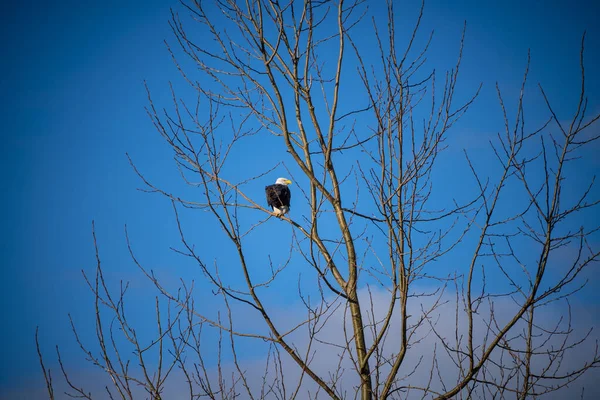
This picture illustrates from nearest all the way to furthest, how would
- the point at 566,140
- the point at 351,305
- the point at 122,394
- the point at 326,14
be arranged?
the point at 122,394 → the point at 566,140 → the point at 351,305 → the point at 326,14

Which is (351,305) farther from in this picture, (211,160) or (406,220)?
(211,160)

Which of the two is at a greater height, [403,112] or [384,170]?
[403,112]

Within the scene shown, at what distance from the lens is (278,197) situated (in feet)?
21.4

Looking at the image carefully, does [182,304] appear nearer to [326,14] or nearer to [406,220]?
[406,220]

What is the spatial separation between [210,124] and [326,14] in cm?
121

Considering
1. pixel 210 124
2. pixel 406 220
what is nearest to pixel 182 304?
pixel 210 124

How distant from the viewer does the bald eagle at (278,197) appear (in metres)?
6.59

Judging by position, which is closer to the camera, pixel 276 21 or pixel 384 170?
pixel 384 170

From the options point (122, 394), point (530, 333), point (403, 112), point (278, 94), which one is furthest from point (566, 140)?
point (122, 394)

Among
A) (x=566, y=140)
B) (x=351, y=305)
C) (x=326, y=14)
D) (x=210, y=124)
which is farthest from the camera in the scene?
(x=326, y=14)

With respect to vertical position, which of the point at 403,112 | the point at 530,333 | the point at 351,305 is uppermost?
the point at 403,112

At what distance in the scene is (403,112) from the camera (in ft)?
9.83

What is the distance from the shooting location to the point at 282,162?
138 inches

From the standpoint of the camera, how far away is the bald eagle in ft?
21.6
